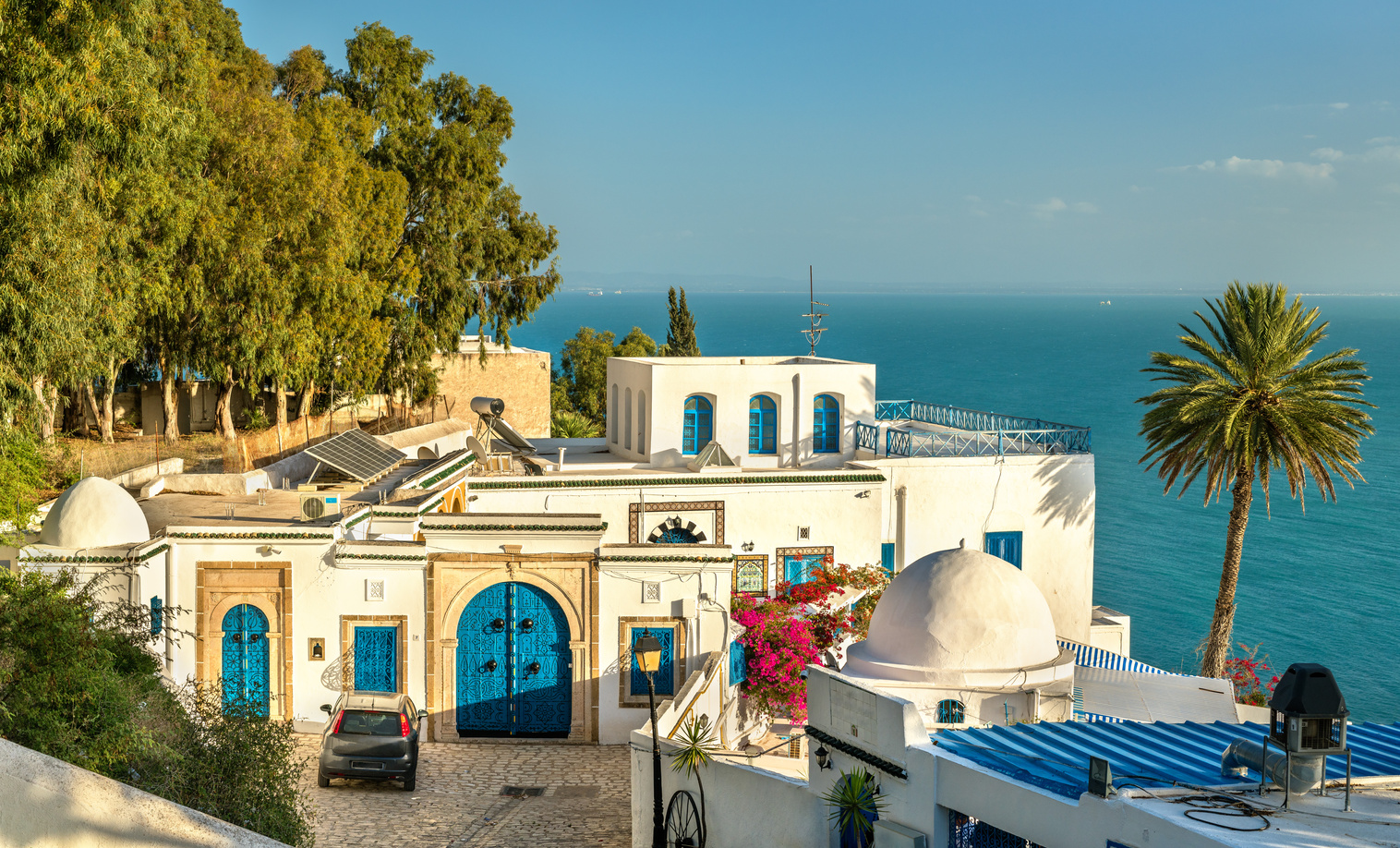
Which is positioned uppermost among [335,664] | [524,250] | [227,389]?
[524,250]

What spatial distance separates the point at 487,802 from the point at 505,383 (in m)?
34.1

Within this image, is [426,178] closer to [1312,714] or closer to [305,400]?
[305,400]

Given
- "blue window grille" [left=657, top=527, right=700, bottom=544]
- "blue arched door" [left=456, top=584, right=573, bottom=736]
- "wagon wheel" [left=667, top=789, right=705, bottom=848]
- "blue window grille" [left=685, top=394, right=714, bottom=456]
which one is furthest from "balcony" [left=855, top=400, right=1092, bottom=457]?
"wagon wheel" [left=667, top=789, right=705, bottom=848]

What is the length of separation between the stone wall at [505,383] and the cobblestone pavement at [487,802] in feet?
100

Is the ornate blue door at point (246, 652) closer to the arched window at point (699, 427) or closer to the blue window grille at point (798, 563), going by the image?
the blue window grille at point (798, 563)

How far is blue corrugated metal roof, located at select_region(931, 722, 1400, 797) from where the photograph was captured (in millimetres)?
10516

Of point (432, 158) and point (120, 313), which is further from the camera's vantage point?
point (432, 158)

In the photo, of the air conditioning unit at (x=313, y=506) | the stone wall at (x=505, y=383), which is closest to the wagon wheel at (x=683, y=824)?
the air conditioning unit at (x=313, y=506)

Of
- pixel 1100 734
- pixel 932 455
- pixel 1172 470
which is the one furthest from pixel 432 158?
pixel 1100 734

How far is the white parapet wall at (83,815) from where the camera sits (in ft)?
35.4

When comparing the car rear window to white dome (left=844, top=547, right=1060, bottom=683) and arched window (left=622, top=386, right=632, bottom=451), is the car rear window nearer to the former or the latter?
white dome (left=844, top=547, right=1060, bottom=683)

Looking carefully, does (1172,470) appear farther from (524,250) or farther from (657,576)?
(524,250)

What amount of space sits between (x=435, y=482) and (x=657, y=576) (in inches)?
262

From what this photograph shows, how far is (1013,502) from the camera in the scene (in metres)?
29.2
